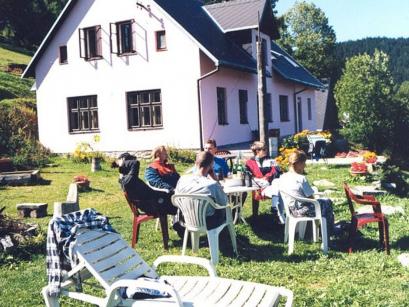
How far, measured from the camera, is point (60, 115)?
2359 centimetres

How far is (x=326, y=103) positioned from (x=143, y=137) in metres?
25.6

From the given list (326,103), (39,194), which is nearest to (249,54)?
(39,194)

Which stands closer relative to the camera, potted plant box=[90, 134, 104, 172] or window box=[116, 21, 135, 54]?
A: potted plant box=[90, 134, 104, 172]

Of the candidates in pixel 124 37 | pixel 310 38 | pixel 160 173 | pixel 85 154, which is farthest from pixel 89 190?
pixel 310 38

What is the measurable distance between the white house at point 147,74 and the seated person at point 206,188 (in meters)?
13.2

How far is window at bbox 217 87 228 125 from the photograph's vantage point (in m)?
22.2

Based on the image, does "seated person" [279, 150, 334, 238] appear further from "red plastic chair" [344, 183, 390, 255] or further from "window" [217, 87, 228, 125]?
"window" [217, 87, 228, 125]

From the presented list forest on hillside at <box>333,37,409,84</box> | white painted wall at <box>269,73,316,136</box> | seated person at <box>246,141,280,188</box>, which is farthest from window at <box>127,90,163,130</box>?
forest on hillside at <box>333,37,409,84</box>

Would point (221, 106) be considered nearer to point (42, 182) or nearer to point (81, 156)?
point (81, 156)

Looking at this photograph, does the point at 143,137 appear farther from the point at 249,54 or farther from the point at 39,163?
the point at 249,54

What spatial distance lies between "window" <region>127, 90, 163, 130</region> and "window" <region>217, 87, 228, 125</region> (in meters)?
2.30

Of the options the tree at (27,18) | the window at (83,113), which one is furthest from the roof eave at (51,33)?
the tree at (27,18)

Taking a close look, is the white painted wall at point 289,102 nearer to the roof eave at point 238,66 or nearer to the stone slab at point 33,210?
the roof eave at point 238,66

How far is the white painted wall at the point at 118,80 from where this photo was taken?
826 inches
